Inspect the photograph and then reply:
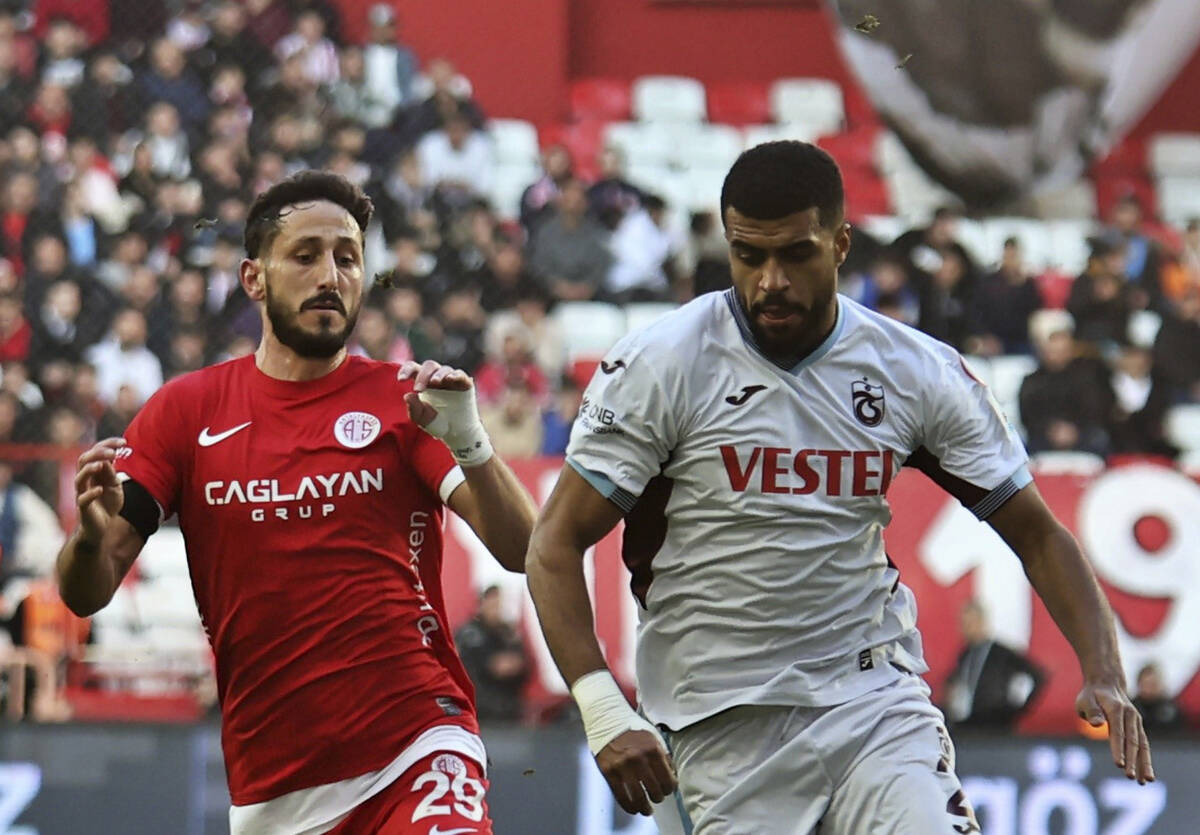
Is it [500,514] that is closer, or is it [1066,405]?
[500,514]

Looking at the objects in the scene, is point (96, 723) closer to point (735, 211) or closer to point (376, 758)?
point (376, 758)

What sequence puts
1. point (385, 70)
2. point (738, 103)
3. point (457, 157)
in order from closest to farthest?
1. point (457, 157)
2. point (385, 70)
3. point (738, 103)

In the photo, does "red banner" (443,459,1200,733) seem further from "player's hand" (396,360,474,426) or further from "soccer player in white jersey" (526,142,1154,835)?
"soccer player in white jersey" (526,142,1154,835)

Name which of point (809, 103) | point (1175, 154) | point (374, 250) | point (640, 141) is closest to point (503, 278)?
point (374, 250)

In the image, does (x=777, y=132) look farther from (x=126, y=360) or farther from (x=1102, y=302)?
(x=126, y=360)

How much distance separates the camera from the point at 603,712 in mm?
4188

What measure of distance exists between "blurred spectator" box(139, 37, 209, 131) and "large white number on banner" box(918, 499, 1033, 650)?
568 centimetres

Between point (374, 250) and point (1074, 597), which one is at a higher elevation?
point (374, 250)

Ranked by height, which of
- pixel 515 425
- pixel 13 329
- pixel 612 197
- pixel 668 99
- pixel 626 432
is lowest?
pixel 626 432

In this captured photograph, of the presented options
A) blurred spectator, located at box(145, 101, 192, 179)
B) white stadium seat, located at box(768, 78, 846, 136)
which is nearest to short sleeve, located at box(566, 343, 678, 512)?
blurred spectator, located at box(145, 101, 192, 179)

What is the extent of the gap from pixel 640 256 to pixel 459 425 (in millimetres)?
8728

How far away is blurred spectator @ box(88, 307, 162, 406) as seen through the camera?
11727 millimetres

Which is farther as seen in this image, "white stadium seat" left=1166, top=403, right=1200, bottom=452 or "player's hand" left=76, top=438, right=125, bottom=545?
"white stadium seat" left=1166, top=403, right=1200, bottom=452

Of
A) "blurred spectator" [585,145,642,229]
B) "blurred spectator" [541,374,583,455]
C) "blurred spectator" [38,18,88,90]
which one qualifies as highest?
"blurred spectator" [38,18,88,90]
